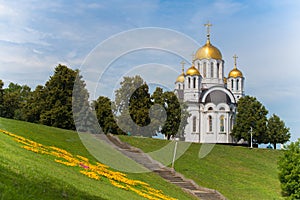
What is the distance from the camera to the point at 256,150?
1918 inches

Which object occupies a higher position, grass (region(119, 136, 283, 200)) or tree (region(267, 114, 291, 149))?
tree (region(267, 114, 291, 149))

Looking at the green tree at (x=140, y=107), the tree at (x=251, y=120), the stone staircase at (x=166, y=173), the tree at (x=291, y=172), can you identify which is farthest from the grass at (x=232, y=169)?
the tree at (x=251, y=120)

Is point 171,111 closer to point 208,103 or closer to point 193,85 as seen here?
point 208,103

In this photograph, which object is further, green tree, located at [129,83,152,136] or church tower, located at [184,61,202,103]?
church tower, located at [184,61,202,103]

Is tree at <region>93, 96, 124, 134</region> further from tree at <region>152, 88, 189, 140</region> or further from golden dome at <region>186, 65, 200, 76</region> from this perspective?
golden dome at <region>186, 65, 200, 76</region>

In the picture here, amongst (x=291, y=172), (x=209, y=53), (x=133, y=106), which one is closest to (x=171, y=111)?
(x=133, y=106)

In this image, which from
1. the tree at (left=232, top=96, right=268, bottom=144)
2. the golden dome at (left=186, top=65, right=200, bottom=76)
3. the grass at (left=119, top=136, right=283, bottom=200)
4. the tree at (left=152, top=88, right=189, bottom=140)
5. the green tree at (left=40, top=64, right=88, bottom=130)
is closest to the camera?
the grass at (left=119, top=136, right=283, bottom=200)

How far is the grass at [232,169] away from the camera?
101ft

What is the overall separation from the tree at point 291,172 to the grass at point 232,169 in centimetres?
93

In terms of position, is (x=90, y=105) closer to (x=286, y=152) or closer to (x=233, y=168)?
(x=233, y=168)

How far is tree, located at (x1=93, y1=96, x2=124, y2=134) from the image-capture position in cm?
5353

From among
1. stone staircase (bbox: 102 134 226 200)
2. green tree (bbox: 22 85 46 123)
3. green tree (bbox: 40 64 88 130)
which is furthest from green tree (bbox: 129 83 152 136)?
green tree (bbox: 22 85 46 123)

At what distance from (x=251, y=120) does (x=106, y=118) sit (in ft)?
82.7

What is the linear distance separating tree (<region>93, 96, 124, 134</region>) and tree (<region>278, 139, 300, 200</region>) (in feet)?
82.9
